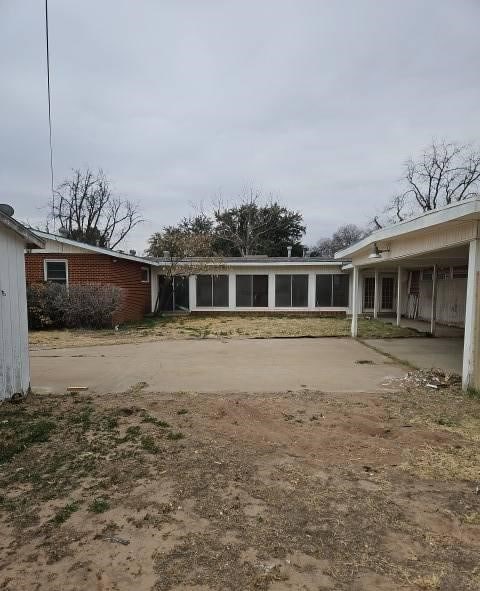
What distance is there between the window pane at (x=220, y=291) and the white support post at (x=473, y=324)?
43.1ft

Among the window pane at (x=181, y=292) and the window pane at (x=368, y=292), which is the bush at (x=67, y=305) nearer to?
the window pane at (x=181, y=292)

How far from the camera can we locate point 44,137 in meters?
10.6

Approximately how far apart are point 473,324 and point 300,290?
41.9 ft

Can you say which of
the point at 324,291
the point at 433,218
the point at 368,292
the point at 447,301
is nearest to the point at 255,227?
the point at 368,292

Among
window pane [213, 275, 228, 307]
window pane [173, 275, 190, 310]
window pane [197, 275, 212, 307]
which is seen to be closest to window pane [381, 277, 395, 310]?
window pane [213, 275, 228, 307]

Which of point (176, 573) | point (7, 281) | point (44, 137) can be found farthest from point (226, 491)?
point (44, 137)

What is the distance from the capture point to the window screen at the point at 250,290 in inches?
723

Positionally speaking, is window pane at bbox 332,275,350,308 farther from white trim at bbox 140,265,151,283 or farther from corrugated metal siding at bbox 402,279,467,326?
white trim at bbox 140,265,151,283

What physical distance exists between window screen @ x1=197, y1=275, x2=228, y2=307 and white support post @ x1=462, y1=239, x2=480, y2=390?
13148 millimetres

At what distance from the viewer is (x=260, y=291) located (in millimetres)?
18438

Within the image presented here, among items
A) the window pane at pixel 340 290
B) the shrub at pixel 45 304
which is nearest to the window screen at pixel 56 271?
the shrub at pixel 45 304

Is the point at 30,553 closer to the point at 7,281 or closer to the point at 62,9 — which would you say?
the point at 7,281

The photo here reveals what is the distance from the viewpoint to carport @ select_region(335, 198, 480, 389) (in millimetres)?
5645

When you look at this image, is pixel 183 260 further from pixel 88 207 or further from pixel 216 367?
pixel 88 207
